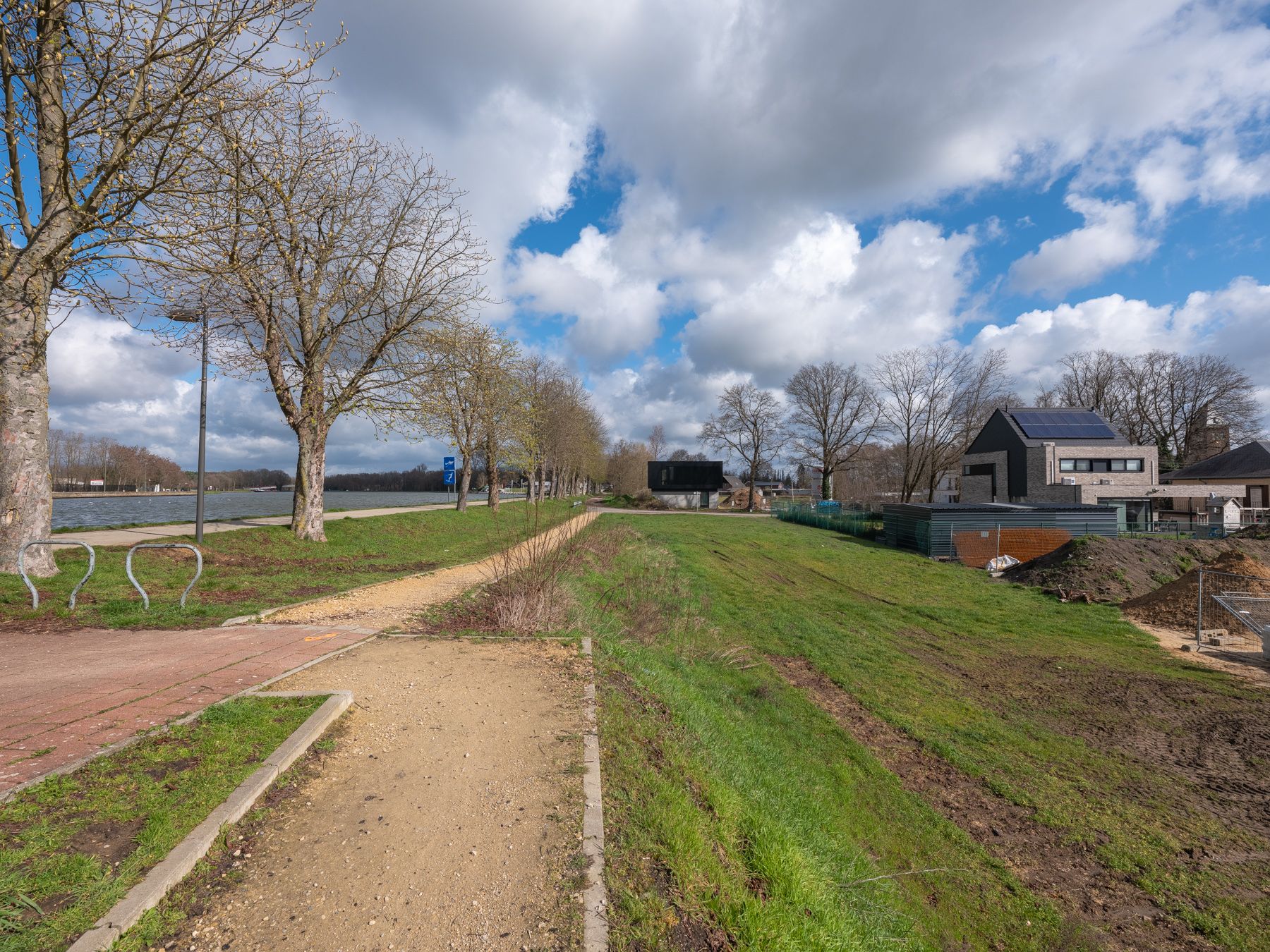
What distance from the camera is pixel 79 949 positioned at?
210cm

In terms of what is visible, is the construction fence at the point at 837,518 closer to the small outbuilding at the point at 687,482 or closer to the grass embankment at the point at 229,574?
the small outbuilding at the point at 687,482

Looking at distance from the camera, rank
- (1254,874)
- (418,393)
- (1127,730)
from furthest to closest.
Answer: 1. (418,393)
2. (1127,730)
3. (1254,874)

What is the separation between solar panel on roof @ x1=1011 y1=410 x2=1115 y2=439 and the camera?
4334 cm

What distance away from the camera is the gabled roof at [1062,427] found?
1683 inches

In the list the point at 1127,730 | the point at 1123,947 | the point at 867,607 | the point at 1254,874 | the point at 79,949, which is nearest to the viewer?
the point at 79,949

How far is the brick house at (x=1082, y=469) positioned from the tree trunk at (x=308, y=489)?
43.2 meters

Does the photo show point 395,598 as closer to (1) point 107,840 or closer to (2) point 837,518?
(1) point 107,840

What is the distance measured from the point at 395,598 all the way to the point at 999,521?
24351 mm

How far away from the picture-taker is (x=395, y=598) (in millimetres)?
9516

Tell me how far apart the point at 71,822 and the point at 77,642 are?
4711mm

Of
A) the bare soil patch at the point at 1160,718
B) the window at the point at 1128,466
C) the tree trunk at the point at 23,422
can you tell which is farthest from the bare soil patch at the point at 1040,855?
the window at the point at 1128,466

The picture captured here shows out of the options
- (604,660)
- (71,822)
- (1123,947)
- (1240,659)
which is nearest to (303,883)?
(71,822)

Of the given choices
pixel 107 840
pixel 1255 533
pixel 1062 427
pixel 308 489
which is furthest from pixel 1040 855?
pixel 1062 427

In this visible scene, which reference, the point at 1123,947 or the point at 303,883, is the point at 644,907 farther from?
the point at 1123,947
